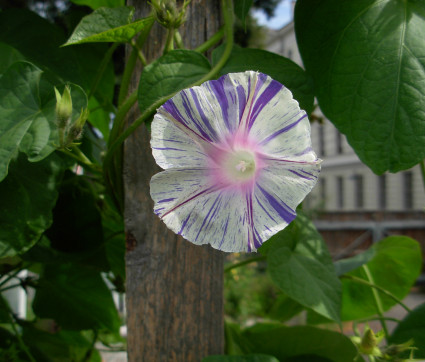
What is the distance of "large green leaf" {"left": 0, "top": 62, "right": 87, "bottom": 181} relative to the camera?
44cm

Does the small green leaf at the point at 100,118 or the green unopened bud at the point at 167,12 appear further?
the small green leaf at the point at 100,118

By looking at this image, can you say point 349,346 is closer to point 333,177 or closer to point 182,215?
point 182,215

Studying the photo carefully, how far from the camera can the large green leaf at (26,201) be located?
0.47m

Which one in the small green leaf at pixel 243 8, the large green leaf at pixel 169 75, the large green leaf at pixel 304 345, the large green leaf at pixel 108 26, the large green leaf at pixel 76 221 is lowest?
the large green leaf at pixel 304 345

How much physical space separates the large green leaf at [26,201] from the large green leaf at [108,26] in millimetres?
145

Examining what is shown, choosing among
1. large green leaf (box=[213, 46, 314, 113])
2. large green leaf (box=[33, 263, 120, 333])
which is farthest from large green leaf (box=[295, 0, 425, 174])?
large green leaf (box=[33, 263, 120, 333])

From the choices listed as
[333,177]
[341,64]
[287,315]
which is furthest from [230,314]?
[333,177]

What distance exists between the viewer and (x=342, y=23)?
476mm

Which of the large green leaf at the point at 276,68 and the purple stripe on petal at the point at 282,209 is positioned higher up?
the large green leaf at the point at 276,68

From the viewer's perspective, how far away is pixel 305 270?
556 mm

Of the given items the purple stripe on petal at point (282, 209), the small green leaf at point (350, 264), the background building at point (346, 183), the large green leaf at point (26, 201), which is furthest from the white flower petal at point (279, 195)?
the background building at point (346, 183)

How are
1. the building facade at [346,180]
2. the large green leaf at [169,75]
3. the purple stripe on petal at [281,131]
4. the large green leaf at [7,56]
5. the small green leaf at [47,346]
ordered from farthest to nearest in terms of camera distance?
the building facade at [346,180] < the small green leaf at [47,346] < the large green leaf at [7,56] < the large green leaf at [169,75] < the purple stripe on petal at [281,131]

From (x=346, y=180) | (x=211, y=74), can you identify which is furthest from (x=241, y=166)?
(x=346, y=180)

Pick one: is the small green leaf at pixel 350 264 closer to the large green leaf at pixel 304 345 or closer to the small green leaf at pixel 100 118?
the large green leaf at pixel 304 345
